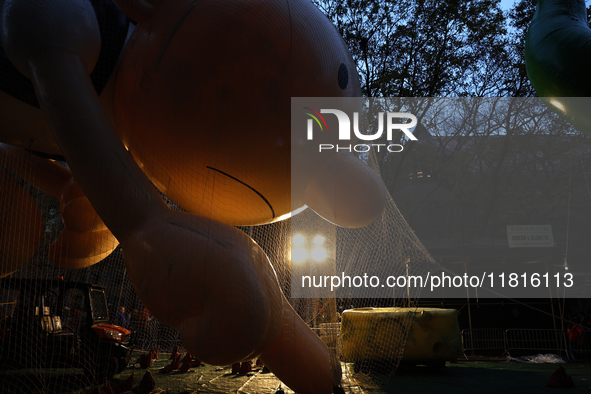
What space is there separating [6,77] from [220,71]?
1.44 m

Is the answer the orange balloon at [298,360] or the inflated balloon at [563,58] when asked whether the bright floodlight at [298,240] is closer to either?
the orange balloon at [298,360]

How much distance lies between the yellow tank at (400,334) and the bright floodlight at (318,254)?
1212mm

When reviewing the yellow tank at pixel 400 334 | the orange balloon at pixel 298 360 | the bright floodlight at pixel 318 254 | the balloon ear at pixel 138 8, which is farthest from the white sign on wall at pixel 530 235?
the balloon ear at pixel 138 8

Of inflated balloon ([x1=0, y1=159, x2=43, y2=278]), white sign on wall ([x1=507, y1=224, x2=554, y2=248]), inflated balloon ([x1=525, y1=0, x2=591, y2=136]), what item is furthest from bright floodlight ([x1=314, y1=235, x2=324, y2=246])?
white sign on wall ([x1=507, y1=224, x2=554, y2=248])

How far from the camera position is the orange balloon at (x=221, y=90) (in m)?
2.32

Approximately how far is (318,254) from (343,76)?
3.97 meters

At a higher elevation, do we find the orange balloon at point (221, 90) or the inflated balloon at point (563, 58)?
the inflated balloon at point (563, 58)

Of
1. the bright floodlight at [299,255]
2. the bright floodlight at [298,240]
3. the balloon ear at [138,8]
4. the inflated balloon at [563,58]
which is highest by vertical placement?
the inflated balloon at [563,58]

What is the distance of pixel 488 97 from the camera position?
1389 cm

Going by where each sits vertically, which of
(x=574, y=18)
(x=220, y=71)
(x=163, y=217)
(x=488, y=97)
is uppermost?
(x=488, y=97)

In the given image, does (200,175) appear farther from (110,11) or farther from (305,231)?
(305,231)

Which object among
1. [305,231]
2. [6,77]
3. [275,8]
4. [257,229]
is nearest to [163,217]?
[275,8]

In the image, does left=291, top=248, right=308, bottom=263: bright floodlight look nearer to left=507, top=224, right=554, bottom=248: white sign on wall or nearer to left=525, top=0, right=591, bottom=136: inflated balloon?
left=525, top=0, right=591, bottom=136: inflated balloon

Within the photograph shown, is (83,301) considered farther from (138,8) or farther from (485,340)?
(485,340)
